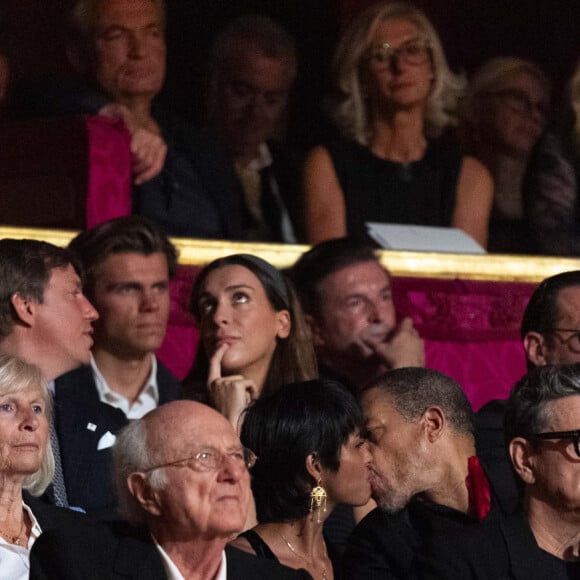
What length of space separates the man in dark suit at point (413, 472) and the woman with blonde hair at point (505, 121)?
6.99 feet

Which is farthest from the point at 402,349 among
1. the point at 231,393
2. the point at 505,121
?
the point at 505,121

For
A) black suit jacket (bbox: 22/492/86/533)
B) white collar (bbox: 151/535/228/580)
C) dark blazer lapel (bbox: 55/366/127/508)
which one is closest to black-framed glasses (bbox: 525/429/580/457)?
white collar (bbox: 151/535/228/580)

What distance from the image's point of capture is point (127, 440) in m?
2.89

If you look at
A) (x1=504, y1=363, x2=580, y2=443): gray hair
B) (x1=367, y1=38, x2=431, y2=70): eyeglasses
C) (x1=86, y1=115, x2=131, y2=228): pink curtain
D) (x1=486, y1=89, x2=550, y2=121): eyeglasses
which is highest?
(x1=367, y1=38, x2=431, y2=70): eyeglasses

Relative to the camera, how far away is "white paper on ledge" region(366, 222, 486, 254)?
4.60 m

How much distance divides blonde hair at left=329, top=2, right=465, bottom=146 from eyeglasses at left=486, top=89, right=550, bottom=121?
1.96 feet

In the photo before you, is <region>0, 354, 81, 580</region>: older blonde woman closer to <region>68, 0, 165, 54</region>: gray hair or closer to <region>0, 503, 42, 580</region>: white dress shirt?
<region>0, 503, 42, 580</region>: white dress shirt

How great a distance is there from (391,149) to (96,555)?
2.40 metres

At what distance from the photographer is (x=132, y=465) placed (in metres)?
2.87

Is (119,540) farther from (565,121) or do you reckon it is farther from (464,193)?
(565,121)

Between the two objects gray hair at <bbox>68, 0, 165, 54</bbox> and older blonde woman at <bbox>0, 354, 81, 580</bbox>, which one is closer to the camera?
older blonde woman at <bbox>0, 354, 81, 580</bbox>

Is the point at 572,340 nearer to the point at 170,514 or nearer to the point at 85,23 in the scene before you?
the point at 170,514

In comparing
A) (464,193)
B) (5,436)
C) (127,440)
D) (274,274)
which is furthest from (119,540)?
(464,193)

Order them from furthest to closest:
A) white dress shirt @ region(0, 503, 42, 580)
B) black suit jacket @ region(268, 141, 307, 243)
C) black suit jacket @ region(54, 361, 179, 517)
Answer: black suit jacket @ region(268, 141, 307, 243) < black suit jacket @ region(54, 361, 179, 517) < white dress shirt @ region(0, 503, 42, 580)
